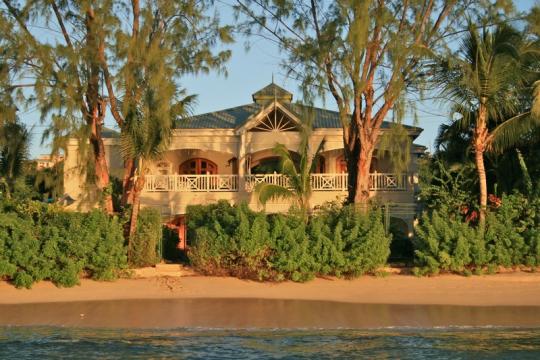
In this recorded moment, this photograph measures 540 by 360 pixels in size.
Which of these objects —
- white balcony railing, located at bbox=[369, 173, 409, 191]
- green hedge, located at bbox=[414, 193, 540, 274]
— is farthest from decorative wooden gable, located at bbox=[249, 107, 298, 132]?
green hedge, located at bbox=[414, 193, 540, 274]

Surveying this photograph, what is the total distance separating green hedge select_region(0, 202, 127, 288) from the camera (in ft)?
55.9

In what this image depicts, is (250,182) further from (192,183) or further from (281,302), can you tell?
(281,302)

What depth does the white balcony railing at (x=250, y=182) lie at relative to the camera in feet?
83.6

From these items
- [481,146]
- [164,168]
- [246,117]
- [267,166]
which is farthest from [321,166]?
[481,146]

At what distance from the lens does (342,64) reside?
64.4ft

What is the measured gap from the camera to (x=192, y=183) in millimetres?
25734

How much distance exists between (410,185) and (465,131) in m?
4.05

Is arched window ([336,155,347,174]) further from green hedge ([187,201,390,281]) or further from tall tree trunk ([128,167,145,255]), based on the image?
tall tree trunk ([128,167,145,255])

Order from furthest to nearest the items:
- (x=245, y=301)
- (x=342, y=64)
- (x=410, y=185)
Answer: (x=410, y=185) < (x=342, y=64) < (x=245, y=301)

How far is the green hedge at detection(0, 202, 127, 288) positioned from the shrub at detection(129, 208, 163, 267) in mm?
666

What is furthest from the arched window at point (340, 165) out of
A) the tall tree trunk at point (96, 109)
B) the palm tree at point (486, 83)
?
the tall tree trunk at point (96, 109)

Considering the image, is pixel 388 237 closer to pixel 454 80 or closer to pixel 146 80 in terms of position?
pixel 454 80

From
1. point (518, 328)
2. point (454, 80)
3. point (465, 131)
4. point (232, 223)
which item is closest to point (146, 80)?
point (232, 223)

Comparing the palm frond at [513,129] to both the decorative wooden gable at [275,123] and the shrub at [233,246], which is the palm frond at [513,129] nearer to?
the shrub at [233,246]
